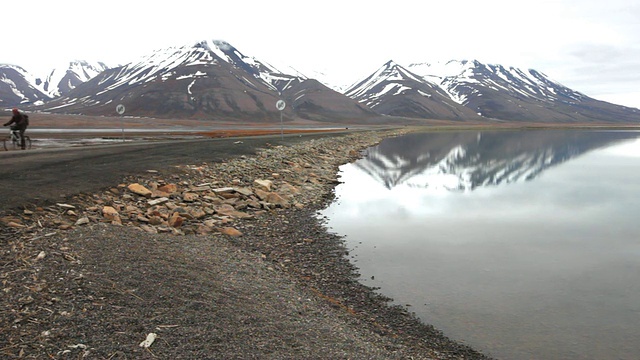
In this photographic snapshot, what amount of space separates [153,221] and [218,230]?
6.83ft

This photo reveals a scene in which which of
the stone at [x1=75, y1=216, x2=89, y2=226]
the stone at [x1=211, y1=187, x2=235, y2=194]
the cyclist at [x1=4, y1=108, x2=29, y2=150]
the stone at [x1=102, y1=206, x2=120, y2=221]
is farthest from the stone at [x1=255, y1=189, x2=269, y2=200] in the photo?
the cyclist at [x1=4, y1=108, x2=29, y2=150]

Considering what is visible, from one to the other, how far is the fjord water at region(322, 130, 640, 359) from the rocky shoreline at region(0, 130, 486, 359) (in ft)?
3.69

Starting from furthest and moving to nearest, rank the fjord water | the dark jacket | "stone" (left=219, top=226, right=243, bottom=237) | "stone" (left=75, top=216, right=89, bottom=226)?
the dark jacket, "stone" (left=219, top=226, right=243, bottom=237), "stone" (left=75, top=216, right=89, bottom=226), the fjord water

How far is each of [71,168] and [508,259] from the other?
17097 mm

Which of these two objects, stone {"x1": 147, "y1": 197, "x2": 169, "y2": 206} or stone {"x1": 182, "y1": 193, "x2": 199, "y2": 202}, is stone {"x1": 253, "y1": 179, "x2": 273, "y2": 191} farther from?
stone {"x1": 147, "y1": 197, "x2": 169, "y2": 206}

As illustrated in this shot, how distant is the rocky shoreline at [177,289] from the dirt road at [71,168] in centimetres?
71

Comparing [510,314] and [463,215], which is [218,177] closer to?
[463,215]

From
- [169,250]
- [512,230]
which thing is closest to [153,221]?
[169,250]

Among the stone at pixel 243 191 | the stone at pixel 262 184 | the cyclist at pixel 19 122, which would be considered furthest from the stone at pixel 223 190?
the cyclist at pixel 19 122

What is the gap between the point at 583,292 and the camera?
1091 centimetres

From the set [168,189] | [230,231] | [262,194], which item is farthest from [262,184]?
[230,231]

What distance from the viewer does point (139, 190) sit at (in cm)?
1644

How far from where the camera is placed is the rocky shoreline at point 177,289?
21.0 ft

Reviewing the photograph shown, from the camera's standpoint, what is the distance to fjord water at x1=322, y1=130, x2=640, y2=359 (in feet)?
28.9
